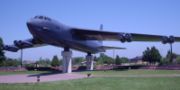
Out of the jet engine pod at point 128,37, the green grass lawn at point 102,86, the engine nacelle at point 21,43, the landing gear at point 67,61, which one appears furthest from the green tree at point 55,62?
the green grass lawn at point 102,86

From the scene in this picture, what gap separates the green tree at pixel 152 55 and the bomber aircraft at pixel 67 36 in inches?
1715

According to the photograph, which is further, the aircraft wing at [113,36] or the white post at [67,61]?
the aircraft wing at [113,36]

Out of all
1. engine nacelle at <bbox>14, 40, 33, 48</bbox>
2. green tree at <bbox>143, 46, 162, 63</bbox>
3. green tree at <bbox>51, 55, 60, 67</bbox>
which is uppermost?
engine nacelle at <bbox>14, 40, 33, 48</bbox>

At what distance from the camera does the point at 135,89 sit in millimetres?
19438

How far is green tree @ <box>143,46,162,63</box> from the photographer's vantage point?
319 feet

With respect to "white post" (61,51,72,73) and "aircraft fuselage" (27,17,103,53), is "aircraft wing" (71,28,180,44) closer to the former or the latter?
"aircraft fuselage" (27,17,103,53)

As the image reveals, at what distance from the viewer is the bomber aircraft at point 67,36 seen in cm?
4133

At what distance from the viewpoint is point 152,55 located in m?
97.7

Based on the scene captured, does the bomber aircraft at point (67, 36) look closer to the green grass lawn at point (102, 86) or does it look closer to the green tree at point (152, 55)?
the green grass lawn at point (102, 86)

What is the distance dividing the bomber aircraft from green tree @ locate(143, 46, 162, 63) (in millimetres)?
Answer: 43548

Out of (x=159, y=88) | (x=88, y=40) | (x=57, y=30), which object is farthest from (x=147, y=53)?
(x=159, y=88)

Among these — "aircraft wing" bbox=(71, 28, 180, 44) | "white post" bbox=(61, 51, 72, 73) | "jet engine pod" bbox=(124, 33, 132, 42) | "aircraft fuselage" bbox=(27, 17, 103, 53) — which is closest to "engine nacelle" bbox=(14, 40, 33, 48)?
"aircraft fuselage" bbox=(27, 17, 103, 53)

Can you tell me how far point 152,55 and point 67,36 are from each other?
184 feet

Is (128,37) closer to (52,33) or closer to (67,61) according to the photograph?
(67,61)
